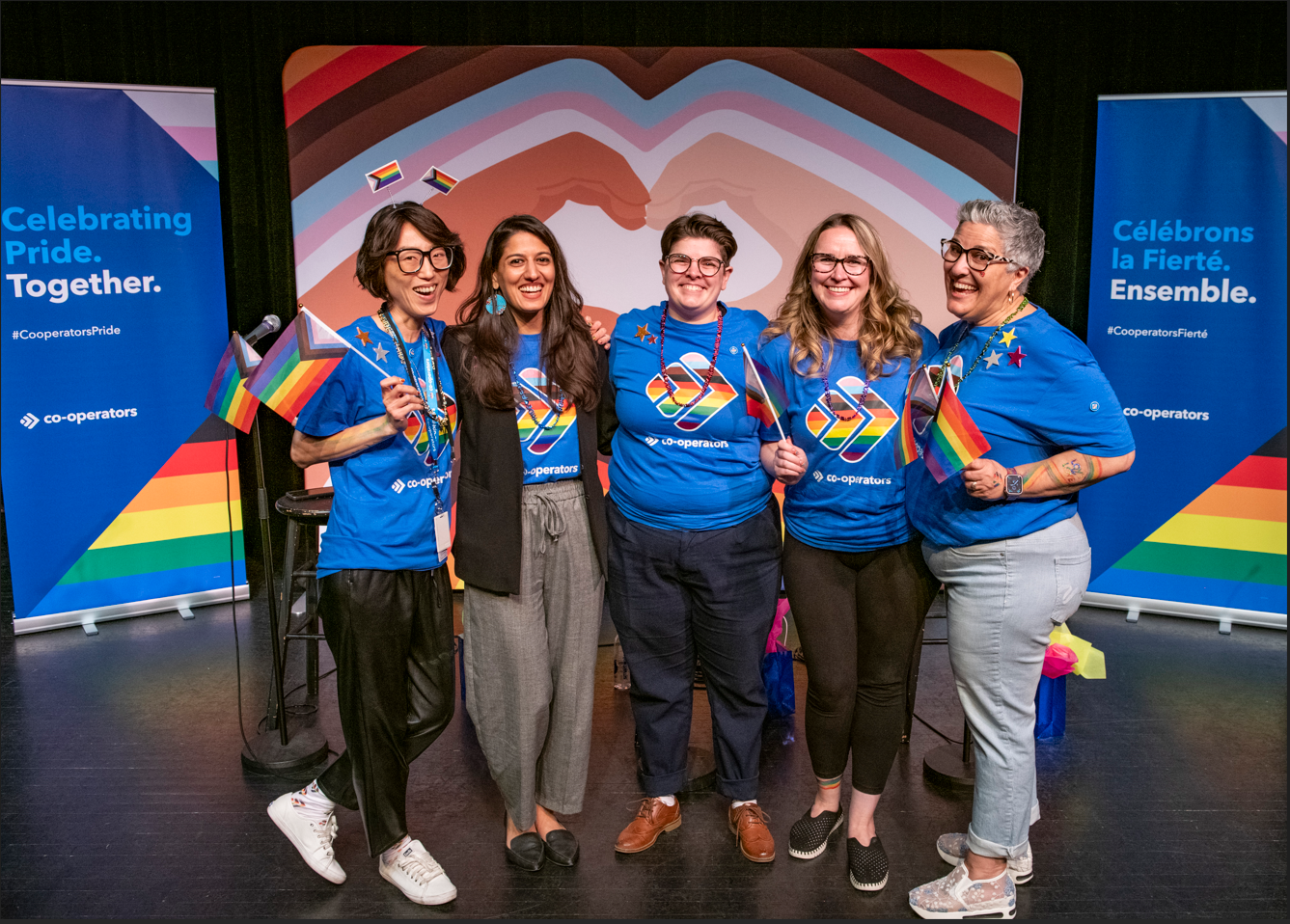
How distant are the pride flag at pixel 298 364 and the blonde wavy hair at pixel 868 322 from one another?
1.00 meters

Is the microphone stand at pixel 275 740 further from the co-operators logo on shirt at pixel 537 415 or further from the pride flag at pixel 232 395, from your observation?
the co-operators logo on shirt at pixel 537 415

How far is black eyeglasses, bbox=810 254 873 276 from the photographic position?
216 cm

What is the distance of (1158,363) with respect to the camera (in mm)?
4078

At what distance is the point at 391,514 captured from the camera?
2.11 m

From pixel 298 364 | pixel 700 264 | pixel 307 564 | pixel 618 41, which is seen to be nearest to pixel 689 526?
pixel 700 264

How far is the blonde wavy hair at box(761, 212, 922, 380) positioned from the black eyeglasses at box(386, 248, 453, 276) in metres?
0.78

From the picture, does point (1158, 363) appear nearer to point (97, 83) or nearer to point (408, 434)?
point (408, 434)

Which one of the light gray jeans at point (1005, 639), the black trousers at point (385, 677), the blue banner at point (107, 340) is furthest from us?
the blue banner at point (107, 340)

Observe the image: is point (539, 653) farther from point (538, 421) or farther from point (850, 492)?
point (850, 492)

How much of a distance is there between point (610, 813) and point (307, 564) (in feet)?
4.35

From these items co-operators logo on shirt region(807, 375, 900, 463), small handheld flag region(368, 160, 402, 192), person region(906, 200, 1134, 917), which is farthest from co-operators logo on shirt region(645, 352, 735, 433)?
small handheld flag region(368, 160, 402, 192)

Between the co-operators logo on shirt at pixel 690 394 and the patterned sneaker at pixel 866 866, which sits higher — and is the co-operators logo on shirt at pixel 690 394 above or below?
above

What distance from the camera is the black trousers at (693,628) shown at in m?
2.30

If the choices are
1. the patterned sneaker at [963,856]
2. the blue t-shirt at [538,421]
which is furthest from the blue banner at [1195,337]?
the blue t-shirt at [538,421]
